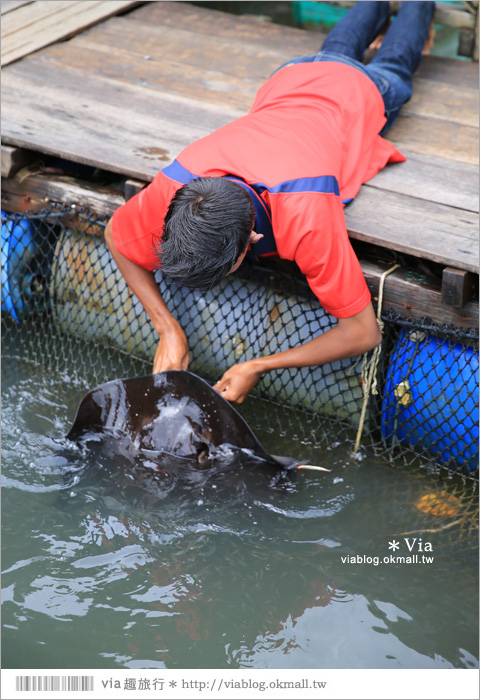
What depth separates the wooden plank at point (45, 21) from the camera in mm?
4055

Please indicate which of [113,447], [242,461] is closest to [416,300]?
[242,461]

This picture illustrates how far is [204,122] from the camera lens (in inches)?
136

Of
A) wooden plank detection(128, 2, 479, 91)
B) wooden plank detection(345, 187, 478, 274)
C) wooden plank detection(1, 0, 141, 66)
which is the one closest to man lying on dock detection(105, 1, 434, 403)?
wooden plank detection(345, 187, 478, 274)

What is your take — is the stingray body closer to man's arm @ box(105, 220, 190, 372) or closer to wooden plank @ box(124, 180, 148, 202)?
man's arm @ box(105, 220, 190, 372)

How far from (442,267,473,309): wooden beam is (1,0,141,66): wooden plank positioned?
277cm

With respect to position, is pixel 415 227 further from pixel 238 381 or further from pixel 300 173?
pixel 238 381

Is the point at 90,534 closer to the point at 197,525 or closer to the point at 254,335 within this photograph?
the point at 197,525

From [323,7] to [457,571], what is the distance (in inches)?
193

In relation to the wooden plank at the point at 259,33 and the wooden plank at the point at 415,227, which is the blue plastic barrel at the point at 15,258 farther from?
the wooden plank at the point at 259,33

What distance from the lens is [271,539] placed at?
8.63ft

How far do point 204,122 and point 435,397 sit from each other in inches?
69.6

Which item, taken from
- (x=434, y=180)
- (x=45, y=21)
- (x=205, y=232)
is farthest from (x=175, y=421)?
(x=45, y=21)

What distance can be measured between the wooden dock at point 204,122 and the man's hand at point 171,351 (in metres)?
0.73

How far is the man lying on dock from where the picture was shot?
216 cm
